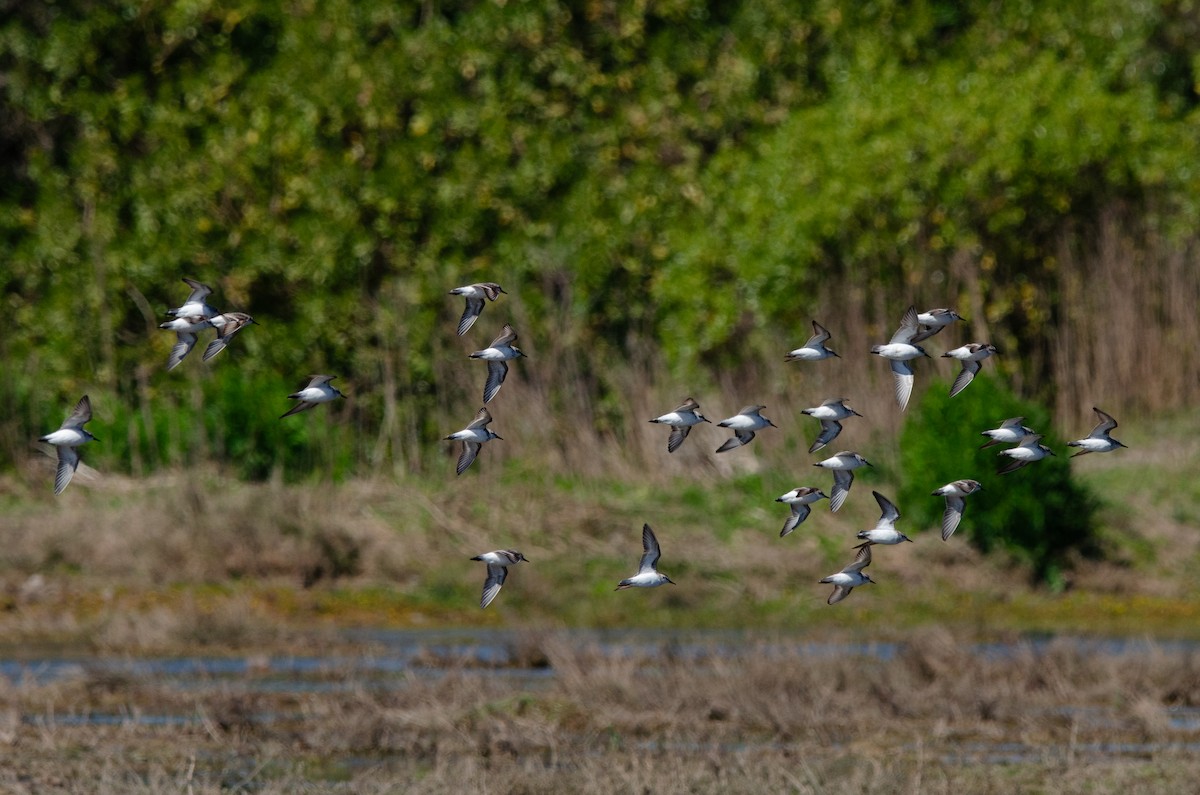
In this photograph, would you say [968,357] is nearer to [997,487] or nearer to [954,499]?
[954,499]

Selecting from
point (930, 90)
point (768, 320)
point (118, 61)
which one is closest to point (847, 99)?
point (930, 90)

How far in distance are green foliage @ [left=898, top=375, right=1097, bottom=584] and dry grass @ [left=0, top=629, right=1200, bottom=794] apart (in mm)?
4130

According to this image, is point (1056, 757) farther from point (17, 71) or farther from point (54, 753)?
point (17, 71)

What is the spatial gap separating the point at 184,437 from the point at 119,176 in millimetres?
4855

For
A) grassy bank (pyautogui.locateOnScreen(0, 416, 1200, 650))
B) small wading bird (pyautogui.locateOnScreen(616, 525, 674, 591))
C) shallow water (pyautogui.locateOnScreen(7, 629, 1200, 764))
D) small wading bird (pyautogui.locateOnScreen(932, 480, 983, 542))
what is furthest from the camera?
grassy bank (pyautogui.locateOnScreen(0, 416, 1200, 650))

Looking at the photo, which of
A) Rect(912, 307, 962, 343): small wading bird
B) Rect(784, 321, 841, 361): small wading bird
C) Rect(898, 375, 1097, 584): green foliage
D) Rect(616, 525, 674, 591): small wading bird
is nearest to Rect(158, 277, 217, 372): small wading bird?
Rect(616, 525, 674, 591): small wading bird

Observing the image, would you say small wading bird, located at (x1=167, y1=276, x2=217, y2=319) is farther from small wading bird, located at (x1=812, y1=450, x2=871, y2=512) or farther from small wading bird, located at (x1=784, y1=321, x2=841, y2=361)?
small wading bird, located at (x1=812, y1=450, x2=871, y2=512)

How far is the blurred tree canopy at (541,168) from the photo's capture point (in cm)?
2544

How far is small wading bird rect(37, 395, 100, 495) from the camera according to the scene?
9.62 metres

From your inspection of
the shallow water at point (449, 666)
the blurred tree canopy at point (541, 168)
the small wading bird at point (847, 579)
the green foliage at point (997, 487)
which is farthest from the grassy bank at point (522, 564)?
the small wading bird at point (847, 579)

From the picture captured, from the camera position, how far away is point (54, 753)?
39.8 feet

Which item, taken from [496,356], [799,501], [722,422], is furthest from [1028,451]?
[496,356]

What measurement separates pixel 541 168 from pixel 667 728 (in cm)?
1454

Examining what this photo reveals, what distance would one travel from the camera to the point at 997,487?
20.0 m
